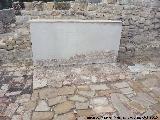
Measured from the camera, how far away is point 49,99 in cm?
396

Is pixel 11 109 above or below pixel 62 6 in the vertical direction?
below

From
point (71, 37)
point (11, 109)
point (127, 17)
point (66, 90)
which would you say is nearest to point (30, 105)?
point (11, 109)

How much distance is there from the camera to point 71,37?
479cm

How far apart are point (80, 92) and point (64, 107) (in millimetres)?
520

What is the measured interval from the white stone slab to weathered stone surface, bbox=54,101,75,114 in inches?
52.7

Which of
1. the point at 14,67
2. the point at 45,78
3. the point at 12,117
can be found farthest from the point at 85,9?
the point at 12,117

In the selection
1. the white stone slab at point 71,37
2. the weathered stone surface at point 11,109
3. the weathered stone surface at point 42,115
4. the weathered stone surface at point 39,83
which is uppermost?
the white stone slab at point 71,37

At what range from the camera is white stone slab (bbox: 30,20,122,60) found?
4.65 meters

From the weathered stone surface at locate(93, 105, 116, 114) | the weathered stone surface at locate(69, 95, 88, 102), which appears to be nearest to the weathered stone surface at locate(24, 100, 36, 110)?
the weathered stone surface at locate(69, 95, 88, 102)

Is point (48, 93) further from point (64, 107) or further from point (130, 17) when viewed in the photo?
point (130, 17)

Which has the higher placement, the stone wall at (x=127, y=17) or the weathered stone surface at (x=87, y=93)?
the stone wall at (x=127, y=17)

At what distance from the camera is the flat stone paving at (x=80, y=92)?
3.66 m

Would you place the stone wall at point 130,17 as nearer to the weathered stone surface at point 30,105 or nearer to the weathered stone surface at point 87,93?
the weathered stone surface at point 87,93

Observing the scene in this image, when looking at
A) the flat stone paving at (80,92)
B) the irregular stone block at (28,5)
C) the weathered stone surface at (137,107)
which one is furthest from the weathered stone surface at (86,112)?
the irregular stone block at (28,5)
